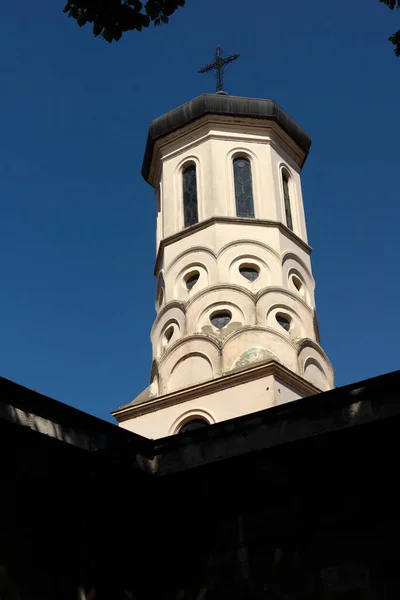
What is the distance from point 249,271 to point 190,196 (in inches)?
107

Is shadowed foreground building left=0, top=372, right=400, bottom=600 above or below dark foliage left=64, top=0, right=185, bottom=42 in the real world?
below

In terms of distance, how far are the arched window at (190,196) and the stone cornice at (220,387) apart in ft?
15.3

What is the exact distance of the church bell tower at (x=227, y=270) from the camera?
1579 centimetres

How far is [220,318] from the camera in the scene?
17094 mm

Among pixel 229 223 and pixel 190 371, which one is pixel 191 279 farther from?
pixel 190 371

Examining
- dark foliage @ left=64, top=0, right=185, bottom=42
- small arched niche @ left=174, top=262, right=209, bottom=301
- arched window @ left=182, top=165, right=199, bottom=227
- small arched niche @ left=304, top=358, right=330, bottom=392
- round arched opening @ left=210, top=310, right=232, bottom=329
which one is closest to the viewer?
dark foliage @ left=64, top=0, right=185, bottom=42

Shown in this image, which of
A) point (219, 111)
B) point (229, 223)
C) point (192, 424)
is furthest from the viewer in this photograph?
point (219, 111)

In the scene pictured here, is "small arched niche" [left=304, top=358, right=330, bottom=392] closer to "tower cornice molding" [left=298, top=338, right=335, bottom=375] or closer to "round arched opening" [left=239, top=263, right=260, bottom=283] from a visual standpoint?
"tower cornice molding" [left=298, top=338, right=335, bottom=375]

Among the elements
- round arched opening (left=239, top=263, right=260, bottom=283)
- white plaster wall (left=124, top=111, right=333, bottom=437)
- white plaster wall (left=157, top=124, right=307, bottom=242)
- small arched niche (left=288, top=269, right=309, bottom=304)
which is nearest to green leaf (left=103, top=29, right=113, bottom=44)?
white plaster wall (left=124, top=111, right=333, bottom=437)

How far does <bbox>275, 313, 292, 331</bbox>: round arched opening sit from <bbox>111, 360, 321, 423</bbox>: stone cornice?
65.2 inches

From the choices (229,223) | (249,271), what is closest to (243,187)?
(229,223)

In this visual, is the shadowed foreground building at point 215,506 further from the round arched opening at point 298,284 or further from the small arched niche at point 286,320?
the round arched opening at point 298,284

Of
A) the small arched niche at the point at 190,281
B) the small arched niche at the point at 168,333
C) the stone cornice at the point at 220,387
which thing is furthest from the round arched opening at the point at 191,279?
the stone cornice at the point at 220,387

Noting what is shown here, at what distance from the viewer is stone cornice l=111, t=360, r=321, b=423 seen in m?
15.1
